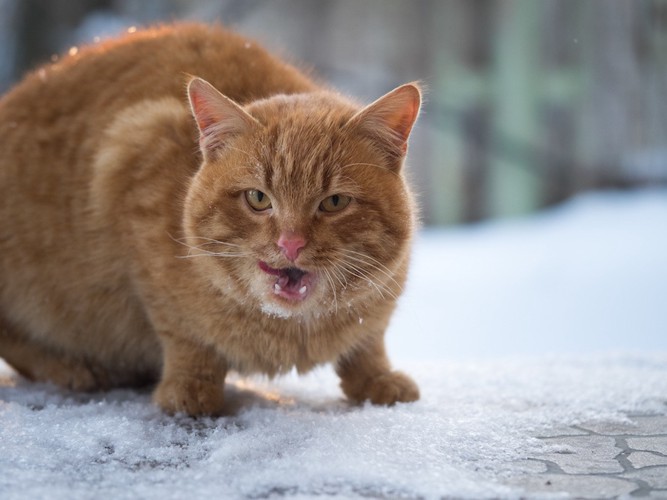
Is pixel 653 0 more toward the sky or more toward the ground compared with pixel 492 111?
more toward the sky

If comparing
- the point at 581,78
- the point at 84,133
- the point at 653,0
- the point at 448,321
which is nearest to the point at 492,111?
the point at 581,78

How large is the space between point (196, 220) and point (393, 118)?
0.56 metres

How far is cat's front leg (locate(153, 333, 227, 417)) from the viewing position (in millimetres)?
2215

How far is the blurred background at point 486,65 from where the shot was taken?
5809 mm

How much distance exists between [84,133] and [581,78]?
423 cm

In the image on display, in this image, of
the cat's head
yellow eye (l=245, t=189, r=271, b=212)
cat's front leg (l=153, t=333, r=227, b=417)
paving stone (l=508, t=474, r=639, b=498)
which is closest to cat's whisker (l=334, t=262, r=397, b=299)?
the cat's head

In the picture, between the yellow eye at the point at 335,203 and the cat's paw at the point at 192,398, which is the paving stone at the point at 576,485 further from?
the cat's paw at the point at 192,398

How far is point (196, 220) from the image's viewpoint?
2105mm

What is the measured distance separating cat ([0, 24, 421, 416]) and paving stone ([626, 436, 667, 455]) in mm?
632

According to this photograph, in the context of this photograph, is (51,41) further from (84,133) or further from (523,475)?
(523,475)

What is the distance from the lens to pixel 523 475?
67.3 inches

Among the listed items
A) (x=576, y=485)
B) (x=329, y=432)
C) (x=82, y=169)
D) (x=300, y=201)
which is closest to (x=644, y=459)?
(x=576, y=485)

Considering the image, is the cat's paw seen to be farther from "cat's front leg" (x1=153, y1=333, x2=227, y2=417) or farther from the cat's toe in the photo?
the cat's toe

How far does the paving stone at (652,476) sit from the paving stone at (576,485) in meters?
0.03
